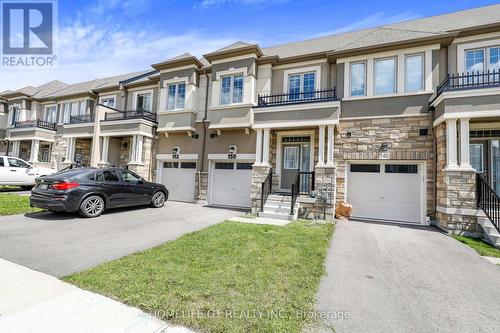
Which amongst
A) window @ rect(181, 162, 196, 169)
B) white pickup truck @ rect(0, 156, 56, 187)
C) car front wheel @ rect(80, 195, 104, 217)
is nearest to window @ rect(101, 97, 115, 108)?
white pickup truck @ rect(0, 156, 56, 187)

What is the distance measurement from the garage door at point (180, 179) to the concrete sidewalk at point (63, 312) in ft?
32.0

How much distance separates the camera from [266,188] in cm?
1014

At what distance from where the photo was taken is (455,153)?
24.9 feet

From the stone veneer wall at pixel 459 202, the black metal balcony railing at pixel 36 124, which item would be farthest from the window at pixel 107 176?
the black metal balcony railing at pixel 36 124

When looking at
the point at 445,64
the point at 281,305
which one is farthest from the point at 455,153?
the point at 281,305

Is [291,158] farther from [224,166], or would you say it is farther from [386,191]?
[386,191]

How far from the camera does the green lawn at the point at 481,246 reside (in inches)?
218

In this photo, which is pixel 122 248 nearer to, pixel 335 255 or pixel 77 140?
pixel 335 255

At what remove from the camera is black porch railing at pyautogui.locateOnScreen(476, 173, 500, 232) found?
6672 mm

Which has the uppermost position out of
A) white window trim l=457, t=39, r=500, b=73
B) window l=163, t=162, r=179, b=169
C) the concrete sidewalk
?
white window trim l=457, t=39, r=500, b=73

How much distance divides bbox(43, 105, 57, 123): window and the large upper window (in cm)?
1824

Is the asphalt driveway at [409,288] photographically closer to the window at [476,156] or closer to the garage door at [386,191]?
the garage door at [386,191]

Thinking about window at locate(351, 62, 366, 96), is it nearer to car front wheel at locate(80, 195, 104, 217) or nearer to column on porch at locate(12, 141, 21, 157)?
car front wheel at locate(80, 195, 104, 217)

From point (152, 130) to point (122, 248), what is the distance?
10173mm
